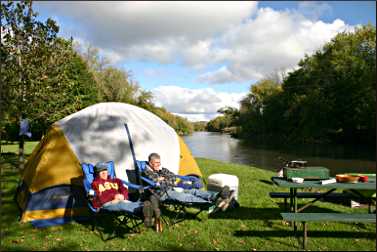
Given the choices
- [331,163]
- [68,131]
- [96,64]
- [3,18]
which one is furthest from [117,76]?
[68,131]

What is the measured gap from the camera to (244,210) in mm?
6707

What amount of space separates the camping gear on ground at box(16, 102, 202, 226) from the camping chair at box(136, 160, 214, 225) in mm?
464

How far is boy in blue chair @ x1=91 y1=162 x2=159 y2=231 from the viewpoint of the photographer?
5285mm

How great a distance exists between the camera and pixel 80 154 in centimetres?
639

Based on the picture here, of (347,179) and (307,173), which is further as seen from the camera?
(307,173)

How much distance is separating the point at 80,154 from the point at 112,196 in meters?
1.11

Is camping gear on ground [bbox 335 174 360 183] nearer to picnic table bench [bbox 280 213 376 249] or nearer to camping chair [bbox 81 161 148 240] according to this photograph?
picnic table bench [bbox 280 213 376 249]

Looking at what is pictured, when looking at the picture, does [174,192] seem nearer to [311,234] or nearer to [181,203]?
[181,203]

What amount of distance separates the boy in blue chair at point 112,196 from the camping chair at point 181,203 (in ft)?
1.43

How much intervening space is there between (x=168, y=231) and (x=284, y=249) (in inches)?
69.3

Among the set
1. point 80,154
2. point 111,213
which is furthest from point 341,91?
point 111,213

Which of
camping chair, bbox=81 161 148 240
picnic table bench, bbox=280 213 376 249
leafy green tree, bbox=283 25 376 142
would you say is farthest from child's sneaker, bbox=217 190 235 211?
leafy green tree, bbox=283 25 376 142

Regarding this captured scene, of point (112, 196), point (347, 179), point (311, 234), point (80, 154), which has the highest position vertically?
point (80, 154)

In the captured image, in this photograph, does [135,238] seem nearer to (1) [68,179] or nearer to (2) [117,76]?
(1) [68,179]
